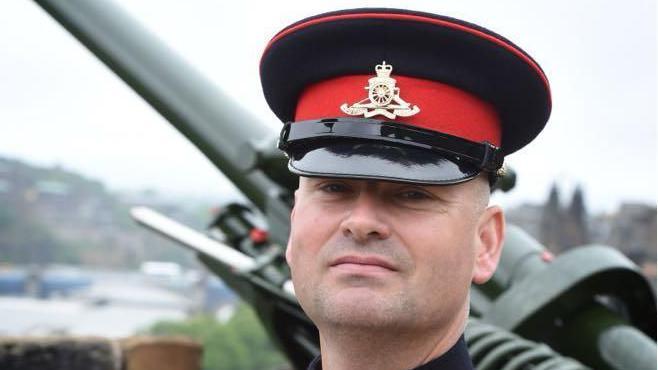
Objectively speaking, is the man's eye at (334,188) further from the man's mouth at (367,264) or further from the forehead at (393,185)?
the man's mouth at (367,264)

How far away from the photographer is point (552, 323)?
144 inches

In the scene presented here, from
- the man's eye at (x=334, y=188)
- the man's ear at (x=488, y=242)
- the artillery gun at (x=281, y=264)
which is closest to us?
the man's eye at (x=334, y=188)

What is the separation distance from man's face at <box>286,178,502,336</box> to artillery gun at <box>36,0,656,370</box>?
112cm

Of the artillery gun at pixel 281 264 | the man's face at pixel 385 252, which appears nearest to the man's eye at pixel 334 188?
the man's face at pixel 385 252

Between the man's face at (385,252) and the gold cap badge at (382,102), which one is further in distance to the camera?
the gold cap badge at (382,102)

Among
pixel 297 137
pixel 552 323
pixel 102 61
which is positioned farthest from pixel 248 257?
pixel 297 137

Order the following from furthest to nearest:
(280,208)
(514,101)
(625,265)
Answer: (280,208)
(625,265)
(514,101)

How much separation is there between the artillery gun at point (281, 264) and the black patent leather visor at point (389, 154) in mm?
1149

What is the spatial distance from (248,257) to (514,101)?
10.2ft

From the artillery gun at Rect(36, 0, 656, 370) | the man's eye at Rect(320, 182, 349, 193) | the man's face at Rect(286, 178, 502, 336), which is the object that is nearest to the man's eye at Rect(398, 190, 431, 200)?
the man's face at Rect(286, 178, 502, 336)

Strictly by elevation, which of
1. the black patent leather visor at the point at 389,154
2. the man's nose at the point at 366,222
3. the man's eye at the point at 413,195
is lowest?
the man's nose at the point at 366,222

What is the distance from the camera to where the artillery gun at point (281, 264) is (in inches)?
138

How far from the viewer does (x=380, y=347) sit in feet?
6.20

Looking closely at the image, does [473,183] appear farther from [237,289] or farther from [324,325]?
[237,289]
